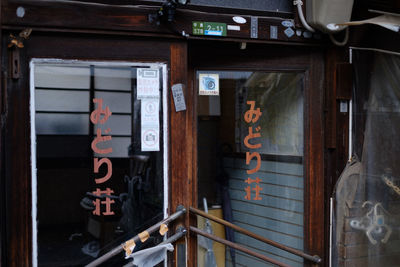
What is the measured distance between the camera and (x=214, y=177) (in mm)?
5008

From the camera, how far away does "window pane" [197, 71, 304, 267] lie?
501 cm

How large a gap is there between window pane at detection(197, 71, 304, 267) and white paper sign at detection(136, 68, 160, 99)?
87 centimetres

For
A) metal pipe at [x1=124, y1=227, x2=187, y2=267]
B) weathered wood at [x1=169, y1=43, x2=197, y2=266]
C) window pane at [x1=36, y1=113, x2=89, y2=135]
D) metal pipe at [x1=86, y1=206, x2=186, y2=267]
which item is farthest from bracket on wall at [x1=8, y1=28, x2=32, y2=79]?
metal pipe at [x1=124, y1=227, x2=187, y2=267]

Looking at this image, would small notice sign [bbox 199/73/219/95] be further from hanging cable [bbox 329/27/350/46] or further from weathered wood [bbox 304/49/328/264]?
hanging cable [bbox 329/27/350/46]

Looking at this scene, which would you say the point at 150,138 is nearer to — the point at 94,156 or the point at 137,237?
the point at 94,156

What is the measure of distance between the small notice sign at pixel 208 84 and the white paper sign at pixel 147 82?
594 mm

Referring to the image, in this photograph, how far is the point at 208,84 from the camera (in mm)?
4809

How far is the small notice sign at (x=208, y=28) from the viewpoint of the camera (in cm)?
438

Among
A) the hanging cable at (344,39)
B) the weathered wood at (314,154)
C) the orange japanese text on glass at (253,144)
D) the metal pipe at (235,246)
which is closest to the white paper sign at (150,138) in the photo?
the metal pipe at (235,246)

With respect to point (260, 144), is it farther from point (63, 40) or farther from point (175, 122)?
point (63, 40)

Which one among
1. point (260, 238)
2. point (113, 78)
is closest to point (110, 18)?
point (113, 78)

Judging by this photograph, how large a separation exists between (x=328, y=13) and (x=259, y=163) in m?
1.78

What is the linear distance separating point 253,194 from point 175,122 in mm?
1415

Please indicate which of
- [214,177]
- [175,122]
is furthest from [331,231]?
[175,122]
